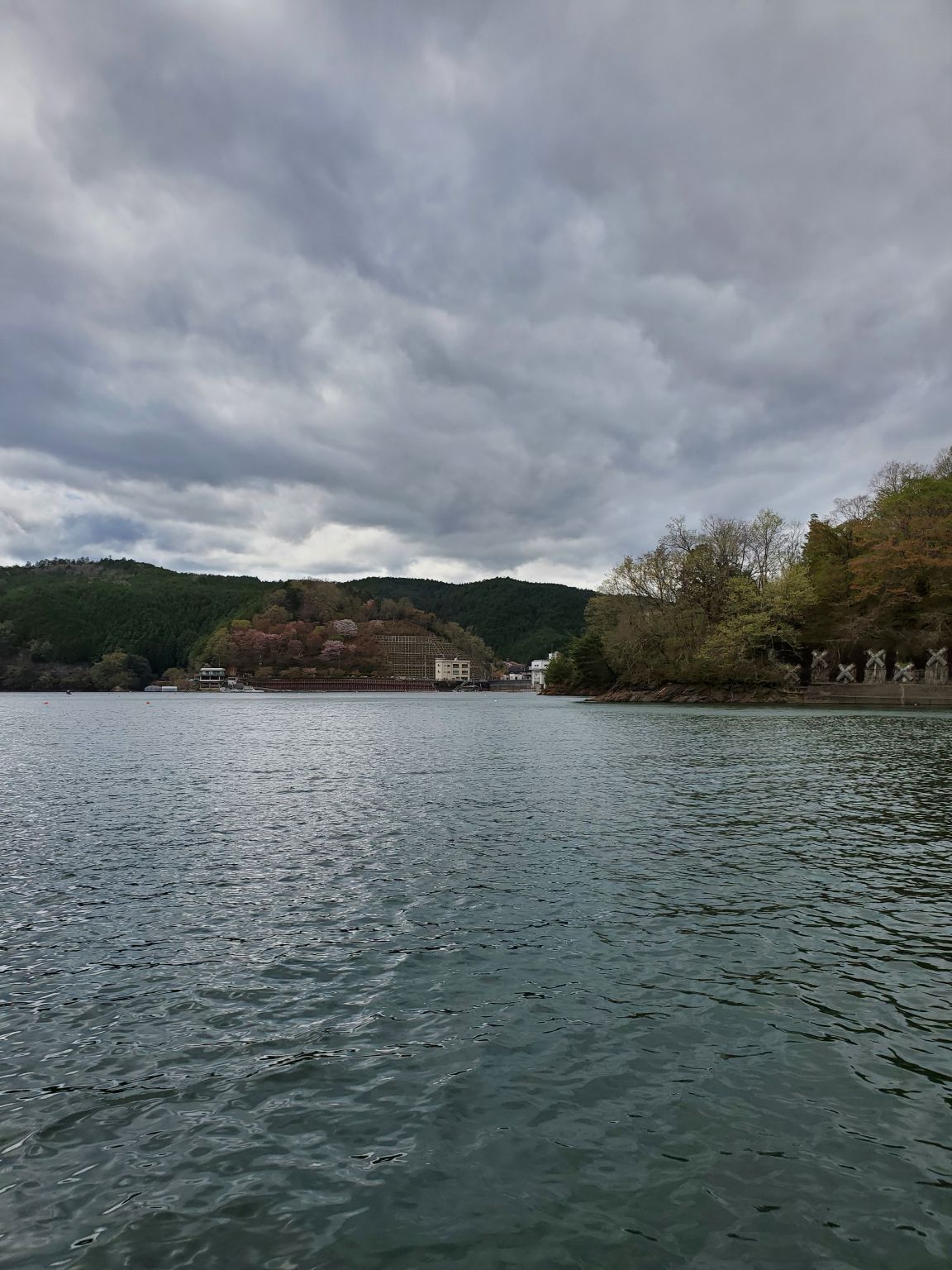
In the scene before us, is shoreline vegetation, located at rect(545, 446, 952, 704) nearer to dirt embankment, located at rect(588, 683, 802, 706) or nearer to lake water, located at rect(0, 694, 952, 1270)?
dirt embankment, located at rect(588, 683, 802, 706)

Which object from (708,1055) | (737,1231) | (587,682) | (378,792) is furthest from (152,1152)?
(587,682)

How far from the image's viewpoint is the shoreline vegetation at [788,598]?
8638cm

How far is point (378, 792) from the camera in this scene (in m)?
26.3

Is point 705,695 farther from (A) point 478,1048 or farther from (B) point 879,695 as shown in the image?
(A) point 478,1048

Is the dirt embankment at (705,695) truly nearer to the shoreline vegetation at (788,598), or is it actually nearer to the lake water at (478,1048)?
the shoreline vegetation at (788,598)

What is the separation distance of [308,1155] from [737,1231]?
3.16 meters

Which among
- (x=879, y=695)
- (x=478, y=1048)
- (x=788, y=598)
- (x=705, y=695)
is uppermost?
(x=788, y=598)

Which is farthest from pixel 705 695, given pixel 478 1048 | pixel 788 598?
pixel 478 1048

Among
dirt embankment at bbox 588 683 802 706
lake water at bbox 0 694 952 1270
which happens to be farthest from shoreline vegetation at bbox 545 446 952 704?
lake water at bbox 0 694 952 1270

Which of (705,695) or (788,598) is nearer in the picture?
(788,598)

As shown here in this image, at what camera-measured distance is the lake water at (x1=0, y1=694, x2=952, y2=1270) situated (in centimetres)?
510

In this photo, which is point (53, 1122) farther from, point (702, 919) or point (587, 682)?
point (587, 682)

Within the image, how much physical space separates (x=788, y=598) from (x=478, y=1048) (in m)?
94.5

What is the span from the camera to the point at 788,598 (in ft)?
307
